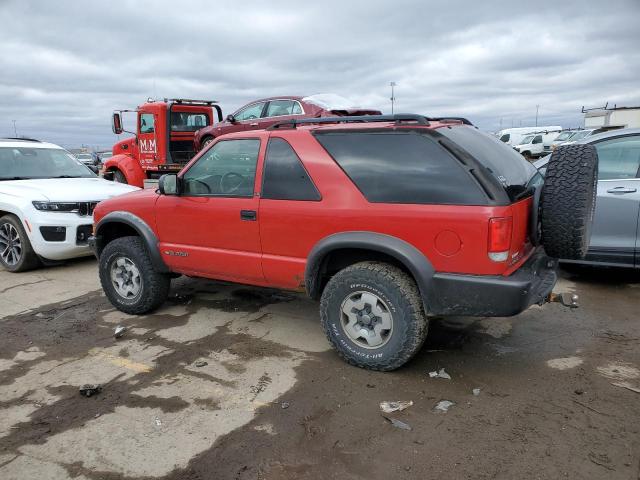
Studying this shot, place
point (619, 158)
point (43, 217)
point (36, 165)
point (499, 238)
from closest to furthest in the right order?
point (499, 238)
point (619, 158)
point (43, 217)
point (36, 165)

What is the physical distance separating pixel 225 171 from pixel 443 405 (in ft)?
8.33

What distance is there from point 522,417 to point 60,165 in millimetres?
A: 7653

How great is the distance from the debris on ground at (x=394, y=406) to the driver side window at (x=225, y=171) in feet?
6.33

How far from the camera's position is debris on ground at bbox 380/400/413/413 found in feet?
10.1

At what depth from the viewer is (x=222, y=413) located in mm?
3086

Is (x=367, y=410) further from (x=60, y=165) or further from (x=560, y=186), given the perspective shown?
(x=60, y=165)

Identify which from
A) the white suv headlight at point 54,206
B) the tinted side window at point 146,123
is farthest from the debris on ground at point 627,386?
the tinted side window at point 146,123

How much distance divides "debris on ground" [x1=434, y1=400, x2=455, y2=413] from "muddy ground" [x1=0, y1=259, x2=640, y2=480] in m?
0.06

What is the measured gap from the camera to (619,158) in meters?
5.14

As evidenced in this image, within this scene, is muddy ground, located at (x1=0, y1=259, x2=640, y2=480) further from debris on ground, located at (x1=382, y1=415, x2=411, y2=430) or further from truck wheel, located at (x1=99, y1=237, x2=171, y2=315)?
truck wheel, located at (x1=99, y1=237, x2=171, y2=315)

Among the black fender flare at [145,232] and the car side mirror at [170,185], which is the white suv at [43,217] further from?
the car side mirror at [170,185]

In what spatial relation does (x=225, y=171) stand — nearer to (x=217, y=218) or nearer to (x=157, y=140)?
(x=217, y=218)

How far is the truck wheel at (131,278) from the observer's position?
4.70m

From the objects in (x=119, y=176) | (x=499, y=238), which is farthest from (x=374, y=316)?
(x=119, y=176)
